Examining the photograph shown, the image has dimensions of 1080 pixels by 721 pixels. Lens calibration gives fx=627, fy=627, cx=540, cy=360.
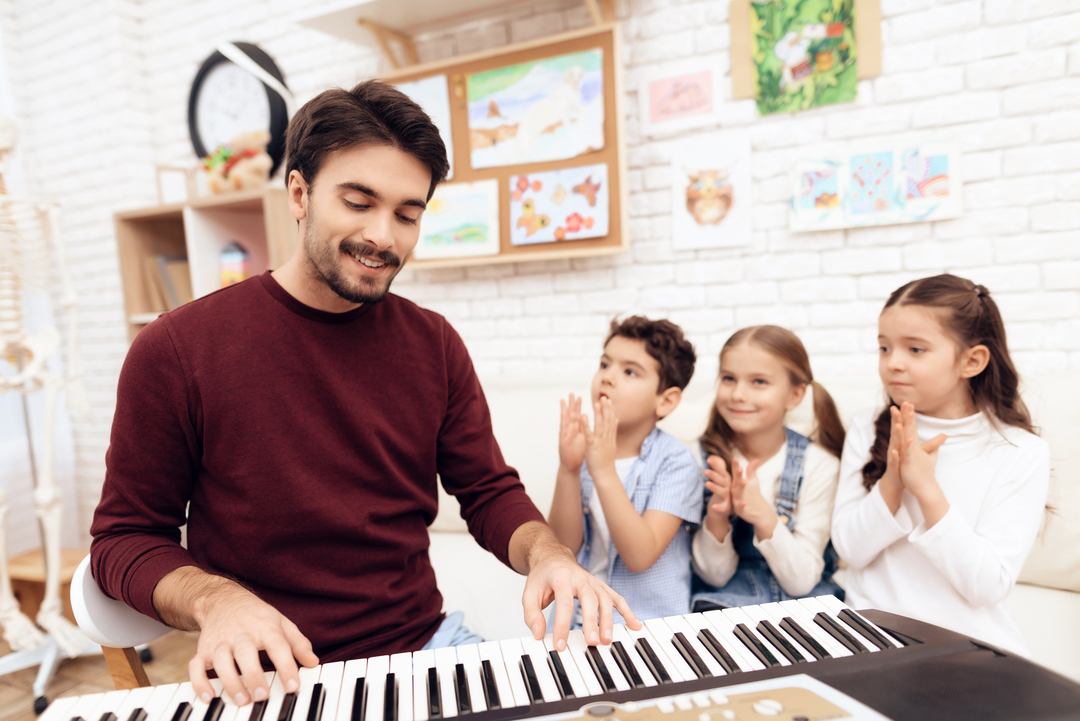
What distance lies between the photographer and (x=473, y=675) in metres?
0.74

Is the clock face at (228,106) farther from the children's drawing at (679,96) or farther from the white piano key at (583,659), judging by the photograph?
the white piano key at (583,659)

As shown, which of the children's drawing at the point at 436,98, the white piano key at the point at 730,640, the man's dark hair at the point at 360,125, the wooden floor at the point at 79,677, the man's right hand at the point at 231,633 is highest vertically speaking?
the children's drawing at the point at 436,98

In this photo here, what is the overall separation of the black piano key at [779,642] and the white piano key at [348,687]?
50cm

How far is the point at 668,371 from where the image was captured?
155cm

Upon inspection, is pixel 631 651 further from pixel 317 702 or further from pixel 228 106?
pixel 228 106

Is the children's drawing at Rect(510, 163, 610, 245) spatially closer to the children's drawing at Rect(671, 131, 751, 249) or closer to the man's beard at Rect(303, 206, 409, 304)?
the children's drawing at Rect(671, 131, 751, 249)

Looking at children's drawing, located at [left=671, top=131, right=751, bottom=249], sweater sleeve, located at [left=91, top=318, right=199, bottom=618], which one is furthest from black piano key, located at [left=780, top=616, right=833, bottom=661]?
children's drawing, located at [left=671, top=131, right=751, bottom=249]

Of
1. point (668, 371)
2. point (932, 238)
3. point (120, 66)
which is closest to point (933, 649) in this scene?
point (668, 371)

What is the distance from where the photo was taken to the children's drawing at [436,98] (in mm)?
2424

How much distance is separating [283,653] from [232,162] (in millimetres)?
2435

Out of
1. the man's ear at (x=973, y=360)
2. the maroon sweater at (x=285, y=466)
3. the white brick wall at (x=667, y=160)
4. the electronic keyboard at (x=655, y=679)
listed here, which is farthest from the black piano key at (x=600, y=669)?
the white brick wall at (x=667, y=160)

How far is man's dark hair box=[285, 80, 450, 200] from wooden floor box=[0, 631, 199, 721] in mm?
2010

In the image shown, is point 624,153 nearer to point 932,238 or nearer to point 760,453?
point 932,238

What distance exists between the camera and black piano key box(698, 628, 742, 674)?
73 centimetres
